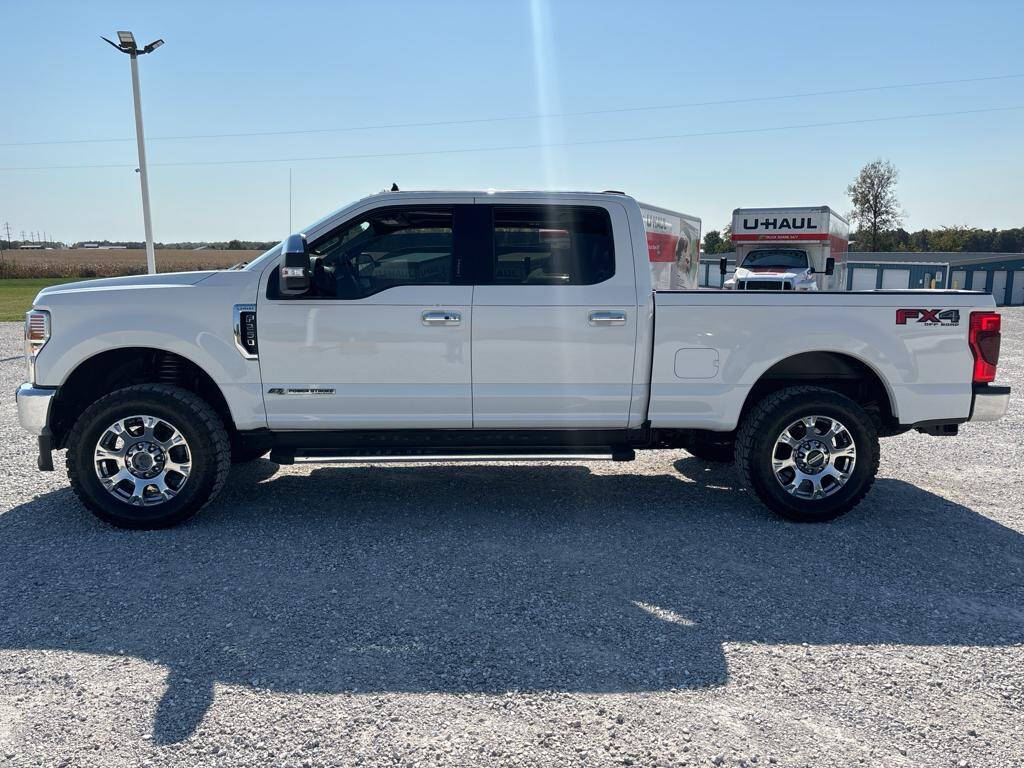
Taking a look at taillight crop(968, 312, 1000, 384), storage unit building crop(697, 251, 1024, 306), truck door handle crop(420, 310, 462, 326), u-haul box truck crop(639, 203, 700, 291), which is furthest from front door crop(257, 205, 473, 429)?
storage unit building crop(697, 251, 1024, 306)

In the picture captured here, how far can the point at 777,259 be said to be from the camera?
22484mm

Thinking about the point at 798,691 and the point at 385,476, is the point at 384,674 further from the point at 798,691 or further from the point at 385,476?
the point at 385,476

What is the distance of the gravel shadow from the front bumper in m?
0.56

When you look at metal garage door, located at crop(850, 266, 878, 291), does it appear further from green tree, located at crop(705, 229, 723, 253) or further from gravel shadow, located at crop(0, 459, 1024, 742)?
gravel shadow, located at crop(0, 459, 1024, 742)

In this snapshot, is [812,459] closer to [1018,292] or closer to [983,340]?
[983,340]

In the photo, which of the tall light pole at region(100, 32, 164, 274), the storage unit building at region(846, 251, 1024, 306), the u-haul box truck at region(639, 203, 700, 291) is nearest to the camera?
the u-haul box truck at region(639, 203, 700, 291)

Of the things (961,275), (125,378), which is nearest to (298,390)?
(125,378)

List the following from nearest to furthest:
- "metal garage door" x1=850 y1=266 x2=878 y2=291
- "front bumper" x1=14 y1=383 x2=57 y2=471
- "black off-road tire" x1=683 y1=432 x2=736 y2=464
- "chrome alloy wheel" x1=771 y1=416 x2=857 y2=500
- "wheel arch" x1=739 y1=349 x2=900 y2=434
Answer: "front bumper" x1=14 y1=383 x2=57 y2=471
"chrome alloy wheel" x1=771 y1=416 x2=857 y2=500
"wheel arch" x1=739 y1=349 x2=900 y2=434
"black off-road tire" x1=683 y1=432 x2=736 y2=464
"metal garage door" x1=850 y1=266 x2=878 y2=291

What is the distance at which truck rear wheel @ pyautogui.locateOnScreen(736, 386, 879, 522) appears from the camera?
5.08 m

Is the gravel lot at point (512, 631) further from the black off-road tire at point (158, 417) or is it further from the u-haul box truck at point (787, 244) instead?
the u-haul box truck at point (787, 244)

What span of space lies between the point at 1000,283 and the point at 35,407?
158ft

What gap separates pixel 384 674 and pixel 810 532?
310cm

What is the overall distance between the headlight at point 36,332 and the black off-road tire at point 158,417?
0.49 meters

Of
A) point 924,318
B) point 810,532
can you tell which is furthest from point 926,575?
point 924,318
